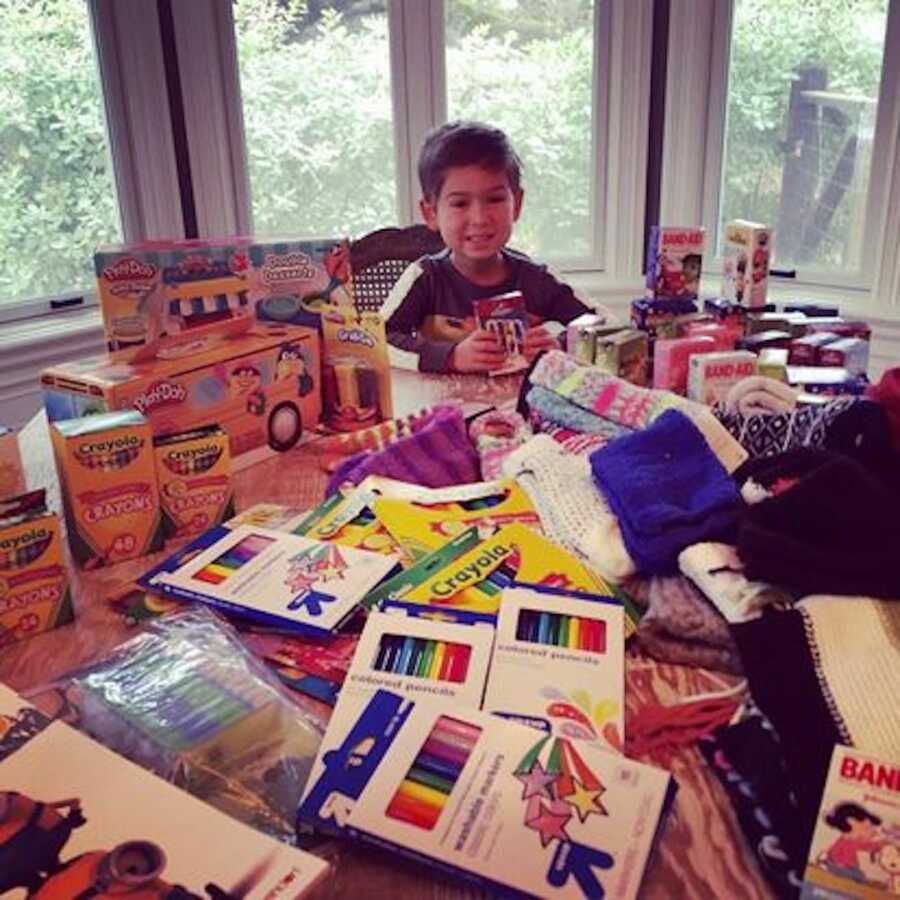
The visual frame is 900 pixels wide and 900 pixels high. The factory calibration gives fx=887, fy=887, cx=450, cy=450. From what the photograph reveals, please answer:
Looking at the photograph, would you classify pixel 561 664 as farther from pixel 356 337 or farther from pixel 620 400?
pixel 356 337

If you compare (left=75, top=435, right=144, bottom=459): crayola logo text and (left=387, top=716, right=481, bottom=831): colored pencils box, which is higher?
(left=75, top=435, right=144, bottom=459): crayola logo text

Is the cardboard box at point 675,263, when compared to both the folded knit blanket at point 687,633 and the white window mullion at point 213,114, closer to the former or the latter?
the folded knit blanket at point 687,633

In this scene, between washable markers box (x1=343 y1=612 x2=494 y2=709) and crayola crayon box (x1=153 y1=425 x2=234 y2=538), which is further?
crayola crayon box (x1=153 y1=425 x2=234 y2=538)

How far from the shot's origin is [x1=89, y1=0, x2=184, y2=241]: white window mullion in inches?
97.8

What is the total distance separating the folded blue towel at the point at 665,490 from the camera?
2.75 feet

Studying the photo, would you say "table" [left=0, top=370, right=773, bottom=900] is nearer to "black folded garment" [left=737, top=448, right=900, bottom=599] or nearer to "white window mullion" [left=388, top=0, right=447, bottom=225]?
"black folded garment" [left=737, top=448, right=900, bottom=599]

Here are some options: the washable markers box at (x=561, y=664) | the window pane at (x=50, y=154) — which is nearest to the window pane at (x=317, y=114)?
the window pane at (x=50, y=154)

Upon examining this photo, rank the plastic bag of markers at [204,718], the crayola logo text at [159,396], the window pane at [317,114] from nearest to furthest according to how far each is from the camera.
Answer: the plastic bag of markers at [204,718]
the crayola logo text at [159,396]
the window pane at [317,114]

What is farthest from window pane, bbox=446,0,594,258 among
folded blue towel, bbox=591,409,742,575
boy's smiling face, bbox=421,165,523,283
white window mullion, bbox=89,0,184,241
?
folded blue towel, bbox=591,409,742,575

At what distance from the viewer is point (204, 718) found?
26.2 inches

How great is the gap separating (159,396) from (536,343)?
797 mm

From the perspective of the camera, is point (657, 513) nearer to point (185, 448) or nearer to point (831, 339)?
point (185, 448)

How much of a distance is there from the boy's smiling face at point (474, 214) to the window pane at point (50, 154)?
1154 millimetres

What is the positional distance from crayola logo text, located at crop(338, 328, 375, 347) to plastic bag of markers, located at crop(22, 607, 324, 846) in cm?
66
